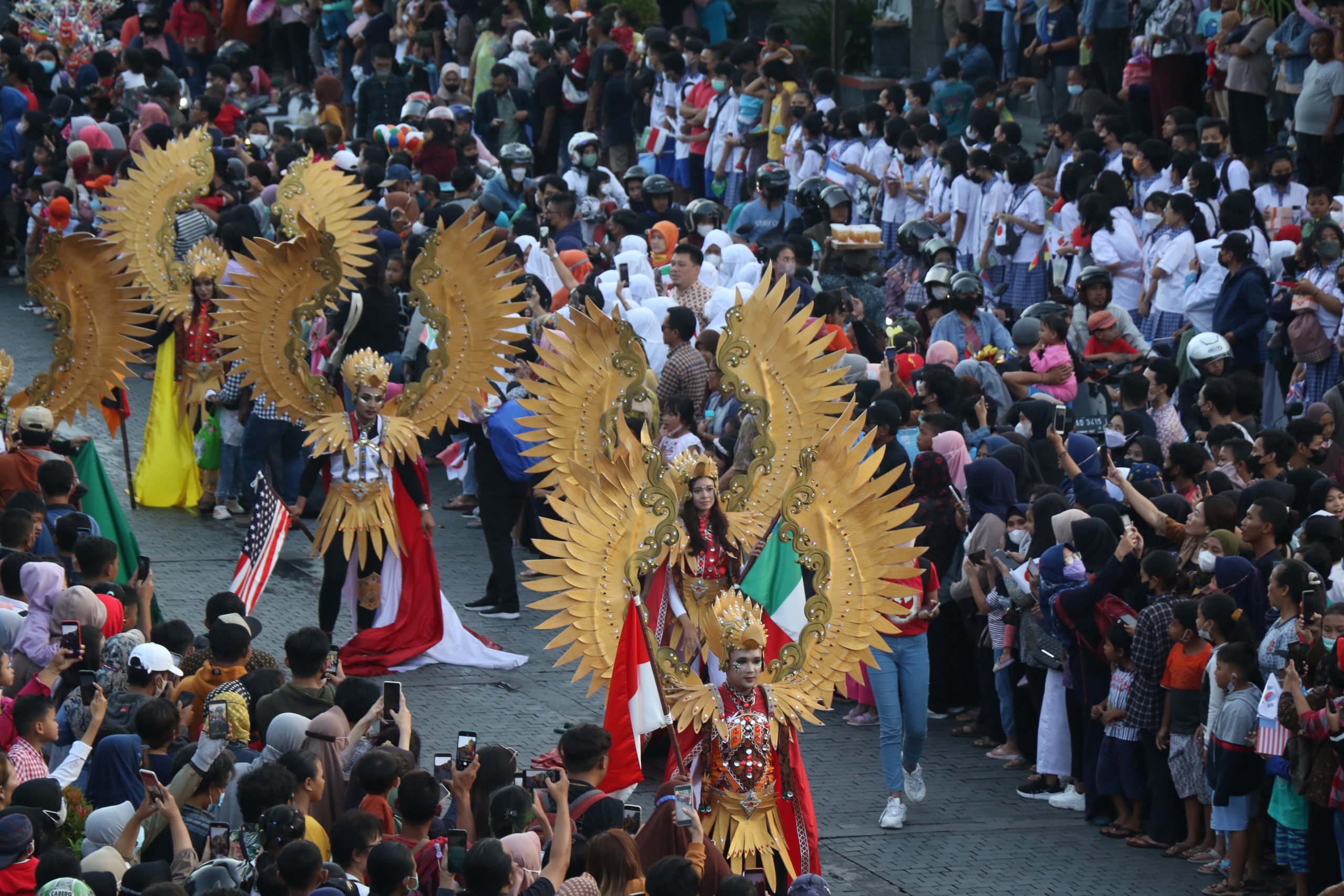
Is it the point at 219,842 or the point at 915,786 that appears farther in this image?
the point at 915,786

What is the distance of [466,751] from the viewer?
21.7 ft

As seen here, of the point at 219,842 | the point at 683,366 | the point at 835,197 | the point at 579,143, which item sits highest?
the point at 579,143

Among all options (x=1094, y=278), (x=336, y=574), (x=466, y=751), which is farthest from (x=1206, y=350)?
(x=466, y=751)

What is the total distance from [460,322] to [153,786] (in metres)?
5.35

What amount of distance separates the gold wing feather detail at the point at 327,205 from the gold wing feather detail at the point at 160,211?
2.96ft

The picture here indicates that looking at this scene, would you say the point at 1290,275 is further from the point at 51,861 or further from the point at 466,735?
the point at 51,861

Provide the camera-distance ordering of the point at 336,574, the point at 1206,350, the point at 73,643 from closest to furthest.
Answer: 1. the point at 73,643
2. the point at 336,574
3. the point at 1206,350

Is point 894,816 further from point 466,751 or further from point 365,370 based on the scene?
point 365,370

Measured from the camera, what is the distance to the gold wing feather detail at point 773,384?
8516 mm

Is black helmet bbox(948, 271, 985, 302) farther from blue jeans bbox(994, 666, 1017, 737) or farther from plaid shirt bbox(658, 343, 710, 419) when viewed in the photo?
blue jeans bbox(994, 666, 1017, 737)

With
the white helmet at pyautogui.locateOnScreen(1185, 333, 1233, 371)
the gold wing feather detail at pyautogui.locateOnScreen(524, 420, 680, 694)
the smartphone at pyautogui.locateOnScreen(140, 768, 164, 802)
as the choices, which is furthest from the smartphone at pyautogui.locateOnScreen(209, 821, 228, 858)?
the white helmet at pyautogui.locateOnScreen(1185, 333, 1233, 371)

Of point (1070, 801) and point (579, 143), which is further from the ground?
point (579, 143)

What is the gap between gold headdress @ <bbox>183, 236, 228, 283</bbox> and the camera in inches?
518

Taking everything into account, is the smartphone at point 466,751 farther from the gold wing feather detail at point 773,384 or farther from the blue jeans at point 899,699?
the blue jeans at point 899,699
